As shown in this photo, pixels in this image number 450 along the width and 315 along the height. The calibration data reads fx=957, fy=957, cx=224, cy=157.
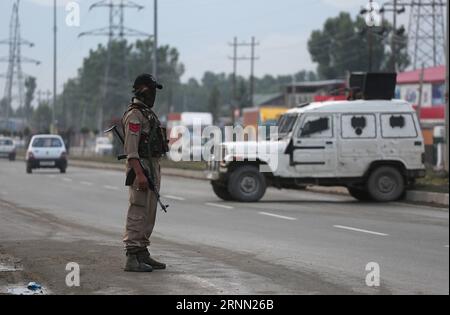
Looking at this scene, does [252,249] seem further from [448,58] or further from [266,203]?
[448,58]

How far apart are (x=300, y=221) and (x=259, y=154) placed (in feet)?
17.8

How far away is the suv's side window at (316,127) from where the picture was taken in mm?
→ 23125

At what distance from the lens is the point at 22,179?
106ft

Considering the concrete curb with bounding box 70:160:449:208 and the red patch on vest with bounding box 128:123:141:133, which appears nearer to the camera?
the red patch on vest with bounding box 128:123:141:133

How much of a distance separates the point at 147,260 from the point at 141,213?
581mm

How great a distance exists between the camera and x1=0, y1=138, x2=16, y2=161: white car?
176 ft

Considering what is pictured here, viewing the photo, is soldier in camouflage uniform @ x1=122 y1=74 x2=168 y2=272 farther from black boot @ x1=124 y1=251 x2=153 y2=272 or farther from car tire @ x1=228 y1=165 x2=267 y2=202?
car tire @ x1=228 y1=165 x2=267 y2=202

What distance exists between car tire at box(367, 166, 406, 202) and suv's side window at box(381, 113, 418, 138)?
2.82 feet

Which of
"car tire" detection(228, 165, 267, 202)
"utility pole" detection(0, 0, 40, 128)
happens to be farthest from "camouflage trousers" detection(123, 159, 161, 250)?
"car tire" detection(228, 165, 267, 202)

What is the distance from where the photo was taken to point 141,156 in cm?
916

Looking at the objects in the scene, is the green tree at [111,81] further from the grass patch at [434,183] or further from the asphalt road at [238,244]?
the asphalt road at [238,244]

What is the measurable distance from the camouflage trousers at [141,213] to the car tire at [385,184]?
48.7 ft

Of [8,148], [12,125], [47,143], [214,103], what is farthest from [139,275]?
[214,103]

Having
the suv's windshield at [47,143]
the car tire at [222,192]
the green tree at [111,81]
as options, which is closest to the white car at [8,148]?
the green tree at [111,81]
